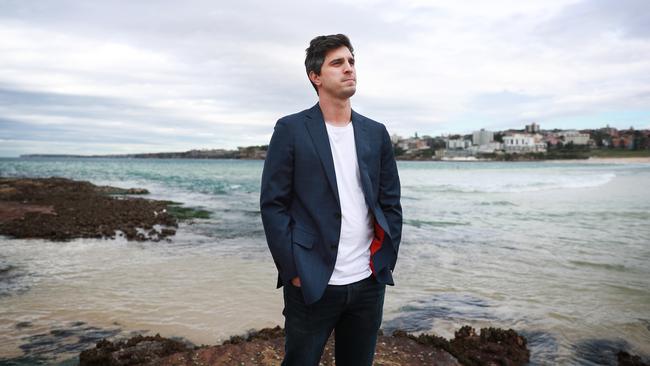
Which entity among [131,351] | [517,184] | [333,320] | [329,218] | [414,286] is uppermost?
[329,218]

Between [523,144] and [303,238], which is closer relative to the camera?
[303,238]

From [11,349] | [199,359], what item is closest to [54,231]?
[11,349]

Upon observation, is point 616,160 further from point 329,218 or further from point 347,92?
point 329,218

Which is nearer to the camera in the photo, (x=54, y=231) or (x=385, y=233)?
(x=385, y=233)

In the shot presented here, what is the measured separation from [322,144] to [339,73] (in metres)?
0.42

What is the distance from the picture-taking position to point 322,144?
2.41m

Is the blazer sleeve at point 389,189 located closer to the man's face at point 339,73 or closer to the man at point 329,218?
the man at point 329,218

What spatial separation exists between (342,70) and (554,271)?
9229 mm

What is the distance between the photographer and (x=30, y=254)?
1080cm

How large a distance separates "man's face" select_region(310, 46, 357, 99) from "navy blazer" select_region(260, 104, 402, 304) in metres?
0.17

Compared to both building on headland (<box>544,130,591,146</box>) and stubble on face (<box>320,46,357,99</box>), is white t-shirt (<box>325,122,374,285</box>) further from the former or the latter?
building on headland (<box>544,130,591,146</box>)

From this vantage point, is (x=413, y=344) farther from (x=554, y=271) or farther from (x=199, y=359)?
(x=554, y=271)

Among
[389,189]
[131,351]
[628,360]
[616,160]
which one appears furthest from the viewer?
[616,160]

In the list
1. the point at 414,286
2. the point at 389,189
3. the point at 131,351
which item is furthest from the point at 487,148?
the point at 389,189
